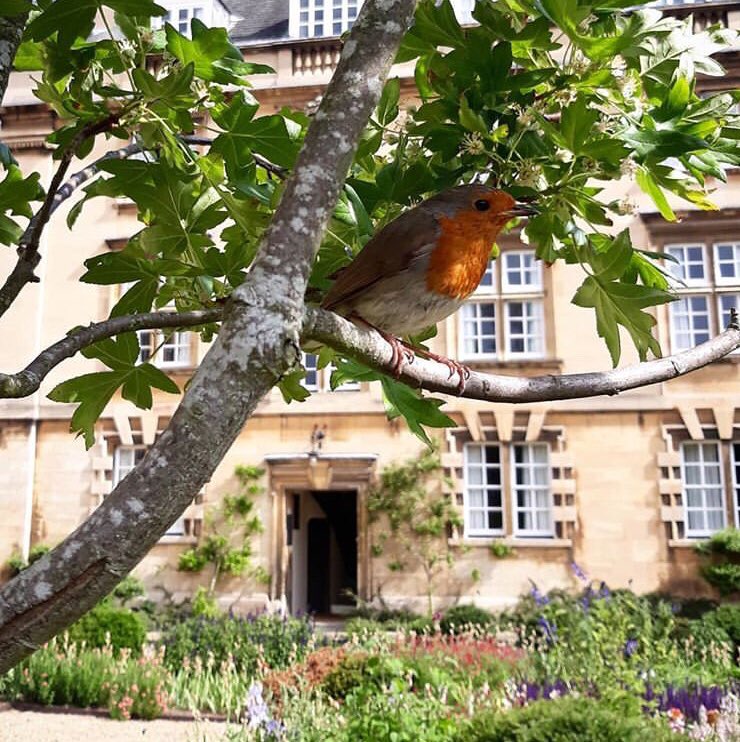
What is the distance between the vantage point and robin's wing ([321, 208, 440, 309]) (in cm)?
145

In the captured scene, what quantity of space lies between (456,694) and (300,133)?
4.66 metres

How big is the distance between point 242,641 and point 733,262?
852 centimetres

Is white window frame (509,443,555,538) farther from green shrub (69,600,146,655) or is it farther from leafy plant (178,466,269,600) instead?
green shrub (69,600,146,655)

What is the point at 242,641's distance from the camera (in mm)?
8008

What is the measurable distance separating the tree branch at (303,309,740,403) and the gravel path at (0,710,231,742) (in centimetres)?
496

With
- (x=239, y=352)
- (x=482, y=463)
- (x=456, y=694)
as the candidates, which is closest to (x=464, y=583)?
(x=482, y=463)

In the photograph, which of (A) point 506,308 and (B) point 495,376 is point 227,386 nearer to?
(B) point 495,376

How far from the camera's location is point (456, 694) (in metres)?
5.49

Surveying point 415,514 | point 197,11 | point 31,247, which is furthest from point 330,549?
point 31,247

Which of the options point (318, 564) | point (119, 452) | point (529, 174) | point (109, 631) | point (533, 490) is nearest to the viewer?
point (529, 174)

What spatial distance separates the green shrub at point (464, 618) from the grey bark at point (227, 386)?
32.3 ft

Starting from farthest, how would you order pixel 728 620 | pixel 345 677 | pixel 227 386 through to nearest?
1. pixel 728 620
2. pixel 345 677
3. pixel 227 386

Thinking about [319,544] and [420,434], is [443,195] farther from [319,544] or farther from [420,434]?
Answer: [319,544]

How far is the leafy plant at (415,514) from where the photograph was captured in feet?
36.7
